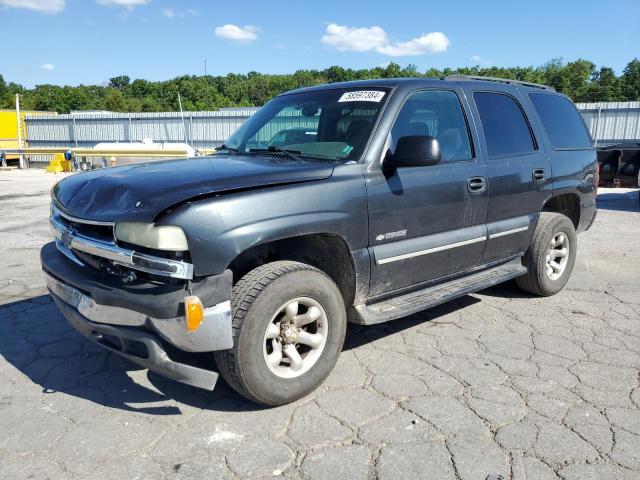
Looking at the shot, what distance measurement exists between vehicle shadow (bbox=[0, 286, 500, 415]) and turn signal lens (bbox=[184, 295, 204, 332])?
2.48 ft

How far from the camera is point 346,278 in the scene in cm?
336

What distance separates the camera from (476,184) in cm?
396

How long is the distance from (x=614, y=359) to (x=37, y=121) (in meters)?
29.6

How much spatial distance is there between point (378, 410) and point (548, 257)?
286 cm

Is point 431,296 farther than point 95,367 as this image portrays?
Yes

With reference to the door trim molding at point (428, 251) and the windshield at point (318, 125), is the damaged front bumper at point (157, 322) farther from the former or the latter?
the windshield at point (318, 125)

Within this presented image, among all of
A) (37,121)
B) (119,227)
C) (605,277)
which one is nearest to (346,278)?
(119,227)

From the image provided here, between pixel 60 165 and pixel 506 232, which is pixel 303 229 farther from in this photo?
pixel 60 165

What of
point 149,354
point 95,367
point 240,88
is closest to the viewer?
point 149,354

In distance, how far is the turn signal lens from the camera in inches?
100

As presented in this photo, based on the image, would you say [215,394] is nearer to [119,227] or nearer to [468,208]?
[119,227]

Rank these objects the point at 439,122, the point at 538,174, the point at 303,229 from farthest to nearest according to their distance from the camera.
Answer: the point at 538,174, the point at 439,122, the point at 303,229

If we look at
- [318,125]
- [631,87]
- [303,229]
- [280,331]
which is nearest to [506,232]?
[318,125]

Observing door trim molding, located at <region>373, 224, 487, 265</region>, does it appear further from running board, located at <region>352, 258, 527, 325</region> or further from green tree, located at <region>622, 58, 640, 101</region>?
green tree, located at <region>622, 58, 640, 101</region>
